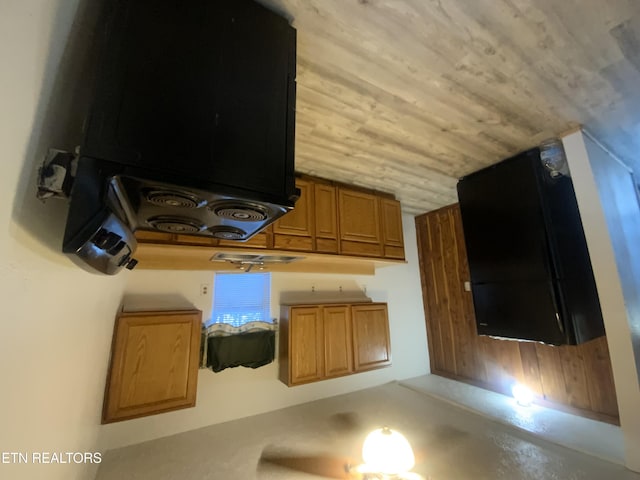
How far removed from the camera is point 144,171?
64cm

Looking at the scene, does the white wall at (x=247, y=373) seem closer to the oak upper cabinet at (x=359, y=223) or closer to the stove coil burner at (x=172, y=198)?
the oak upper cabinet at (x=359, y=223)

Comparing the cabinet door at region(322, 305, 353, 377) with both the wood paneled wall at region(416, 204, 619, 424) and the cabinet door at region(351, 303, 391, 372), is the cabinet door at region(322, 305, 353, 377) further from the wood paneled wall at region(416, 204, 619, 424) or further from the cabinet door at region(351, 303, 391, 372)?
the wood paneled wall at region(416, 204, 619, 424)

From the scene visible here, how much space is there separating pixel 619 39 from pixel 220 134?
1.84 meters

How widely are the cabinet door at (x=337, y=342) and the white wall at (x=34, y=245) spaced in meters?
1.83

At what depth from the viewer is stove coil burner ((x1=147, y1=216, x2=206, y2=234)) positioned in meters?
0.88

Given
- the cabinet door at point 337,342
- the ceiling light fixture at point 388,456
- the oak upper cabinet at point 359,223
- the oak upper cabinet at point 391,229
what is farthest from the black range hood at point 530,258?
the ceiling light fixture at point 388,456

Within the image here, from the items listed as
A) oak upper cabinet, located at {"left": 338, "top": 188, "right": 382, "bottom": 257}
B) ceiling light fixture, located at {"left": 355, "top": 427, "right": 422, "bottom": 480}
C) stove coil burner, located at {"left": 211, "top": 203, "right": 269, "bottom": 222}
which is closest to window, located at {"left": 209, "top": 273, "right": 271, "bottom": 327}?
oak upper cabinet, located at {"left": 338, "top": 188, "right": 382, "bottom": 257}

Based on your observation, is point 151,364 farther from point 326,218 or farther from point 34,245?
point 326,218

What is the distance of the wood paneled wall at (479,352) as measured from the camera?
7.50ft

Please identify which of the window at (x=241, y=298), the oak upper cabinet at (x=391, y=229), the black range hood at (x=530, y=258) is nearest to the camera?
the black range hood at (x=530, y=258)

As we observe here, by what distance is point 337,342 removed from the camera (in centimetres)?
251

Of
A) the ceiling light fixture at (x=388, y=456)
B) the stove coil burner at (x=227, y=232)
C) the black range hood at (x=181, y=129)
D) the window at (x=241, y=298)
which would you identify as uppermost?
the black range hood at (x=181, y=129)

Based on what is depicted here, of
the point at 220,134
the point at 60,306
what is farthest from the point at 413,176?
the point at 60,306

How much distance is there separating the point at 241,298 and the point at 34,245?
1992mm
